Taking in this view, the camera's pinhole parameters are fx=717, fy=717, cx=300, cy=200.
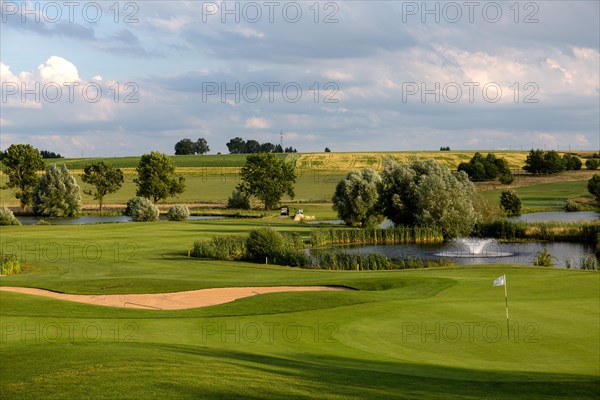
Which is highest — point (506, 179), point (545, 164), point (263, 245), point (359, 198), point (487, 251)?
point (545, 164)

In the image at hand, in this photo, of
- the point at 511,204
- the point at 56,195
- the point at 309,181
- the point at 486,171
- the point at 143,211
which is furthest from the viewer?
the point at 309,181

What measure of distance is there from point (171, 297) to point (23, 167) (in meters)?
80.2

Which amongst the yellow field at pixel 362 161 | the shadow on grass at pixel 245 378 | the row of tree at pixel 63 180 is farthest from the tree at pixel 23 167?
the shadow on grass at pixel 245 378

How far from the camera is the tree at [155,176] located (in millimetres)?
101188

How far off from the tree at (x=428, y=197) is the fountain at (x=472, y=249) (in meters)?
1.68

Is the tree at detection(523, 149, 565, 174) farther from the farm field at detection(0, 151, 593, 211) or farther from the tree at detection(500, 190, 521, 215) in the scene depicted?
the tree at detection(500, 190, 521, 215)

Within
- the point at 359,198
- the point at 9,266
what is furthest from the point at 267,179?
the point at 9,266

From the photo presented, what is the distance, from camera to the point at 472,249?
56.3 m

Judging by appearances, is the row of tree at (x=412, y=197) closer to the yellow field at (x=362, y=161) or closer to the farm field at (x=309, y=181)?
the farm field at (x=309, y=181)

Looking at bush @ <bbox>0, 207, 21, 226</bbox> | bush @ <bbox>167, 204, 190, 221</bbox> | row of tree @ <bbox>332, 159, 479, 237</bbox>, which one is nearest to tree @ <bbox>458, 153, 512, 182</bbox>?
row of tree @ <bbox>332, 159, 479, 237</bbox>

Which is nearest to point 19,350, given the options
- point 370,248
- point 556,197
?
point 370,248

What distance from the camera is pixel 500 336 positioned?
1959 cm

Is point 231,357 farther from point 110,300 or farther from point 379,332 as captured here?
point 110,300

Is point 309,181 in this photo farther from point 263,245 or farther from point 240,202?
point 263,245
